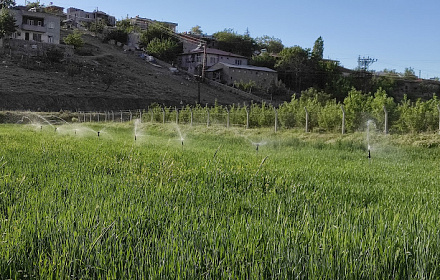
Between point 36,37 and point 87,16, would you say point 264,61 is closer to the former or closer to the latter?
point 36,37

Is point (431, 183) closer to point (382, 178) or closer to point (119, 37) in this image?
point (382, 178)

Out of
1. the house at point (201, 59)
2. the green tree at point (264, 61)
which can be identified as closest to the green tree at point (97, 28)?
the house at point (201, 59)

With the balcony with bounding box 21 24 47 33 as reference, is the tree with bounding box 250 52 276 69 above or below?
below

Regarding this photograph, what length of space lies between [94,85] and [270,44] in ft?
223

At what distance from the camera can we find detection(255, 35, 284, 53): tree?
11150cm

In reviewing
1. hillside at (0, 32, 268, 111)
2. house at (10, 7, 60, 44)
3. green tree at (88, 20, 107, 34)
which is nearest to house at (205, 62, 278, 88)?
hillside at (0, 32, 268, 111)

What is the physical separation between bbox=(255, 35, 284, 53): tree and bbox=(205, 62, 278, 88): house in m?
33.5

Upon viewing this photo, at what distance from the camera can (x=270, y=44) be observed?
112812 millimetres

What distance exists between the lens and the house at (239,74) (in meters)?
75.6

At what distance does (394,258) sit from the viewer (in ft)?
8.24

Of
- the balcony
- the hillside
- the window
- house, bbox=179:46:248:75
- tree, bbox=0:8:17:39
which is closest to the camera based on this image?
the hillside

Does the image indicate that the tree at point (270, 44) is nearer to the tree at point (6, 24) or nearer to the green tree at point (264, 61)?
the green tree at point (264, 61)

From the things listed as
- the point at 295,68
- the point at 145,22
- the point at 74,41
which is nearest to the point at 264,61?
the point at 295,68

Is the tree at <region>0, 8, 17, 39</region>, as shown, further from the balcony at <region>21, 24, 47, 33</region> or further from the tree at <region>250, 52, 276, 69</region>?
the tree at <region>250, 52, 276, 69</region>
